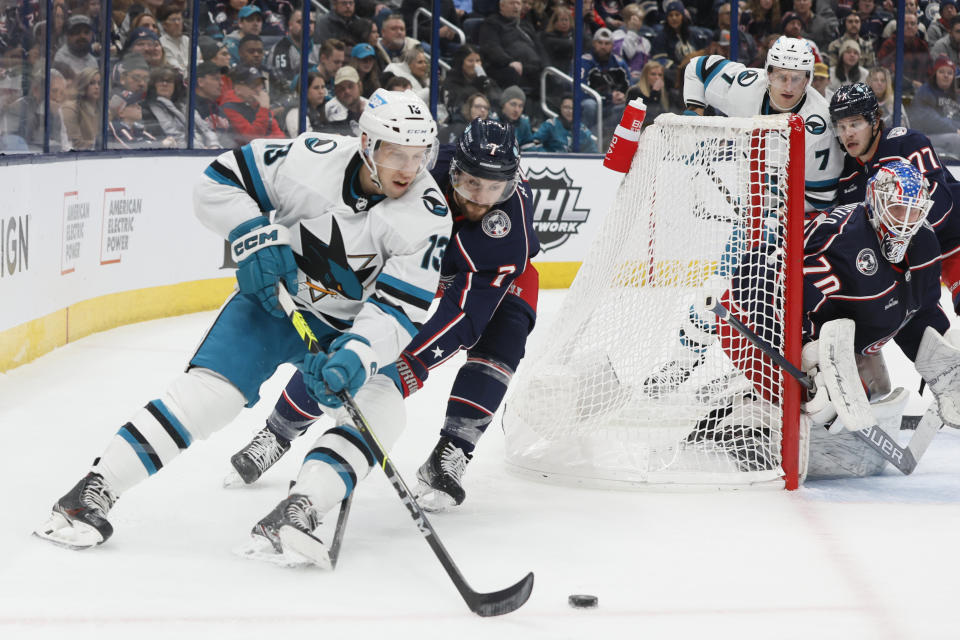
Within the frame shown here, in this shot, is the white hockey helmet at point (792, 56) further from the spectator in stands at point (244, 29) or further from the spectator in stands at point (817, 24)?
the spectator in stands at point (817, 24)

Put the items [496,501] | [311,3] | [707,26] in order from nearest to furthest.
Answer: [496,501]
[311,3]
[707,26]

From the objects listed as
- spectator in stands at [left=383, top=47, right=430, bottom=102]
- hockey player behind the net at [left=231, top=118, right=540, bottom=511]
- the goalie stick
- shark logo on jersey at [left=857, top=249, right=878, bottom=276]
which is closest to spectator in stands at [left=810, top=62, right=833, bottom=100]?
spectator in stands at [left=383, top=47, right=430, bottom=102]

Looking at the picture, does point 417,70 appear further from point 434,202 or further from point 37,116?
point 434,202

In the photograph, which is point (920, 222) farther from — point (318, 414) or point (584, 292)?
point (318, 414)

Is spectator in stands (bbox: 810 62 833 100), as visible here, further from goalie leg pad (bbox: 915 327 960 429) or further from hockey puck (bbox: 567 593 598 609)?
hockey puck (bbox: 567 593 598 609)

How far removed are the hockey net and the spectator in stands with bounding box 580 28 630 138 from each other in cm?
467

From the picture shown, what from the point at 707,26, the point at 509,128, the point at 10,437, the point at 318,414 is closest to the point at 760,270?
the point at 509,128

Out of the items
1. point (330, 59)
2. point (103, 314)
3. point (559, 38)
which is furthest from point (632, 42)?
point (103, 314)

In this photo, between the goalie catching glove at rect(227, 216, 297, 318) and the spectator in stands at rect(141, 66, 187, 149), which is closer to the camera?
the goalie catching glove at rect(227, 216, 297, 318)

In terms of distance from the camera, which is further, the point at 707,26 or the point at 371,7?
the point at 707,26

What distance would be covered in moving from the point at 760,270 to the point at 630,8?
17.2 ft

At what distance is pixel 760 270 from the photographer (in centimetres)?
328

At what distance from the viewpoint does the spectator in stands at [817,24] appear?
8227 mm

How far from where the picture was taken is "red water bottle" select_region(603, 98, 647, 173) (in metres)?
3.23
